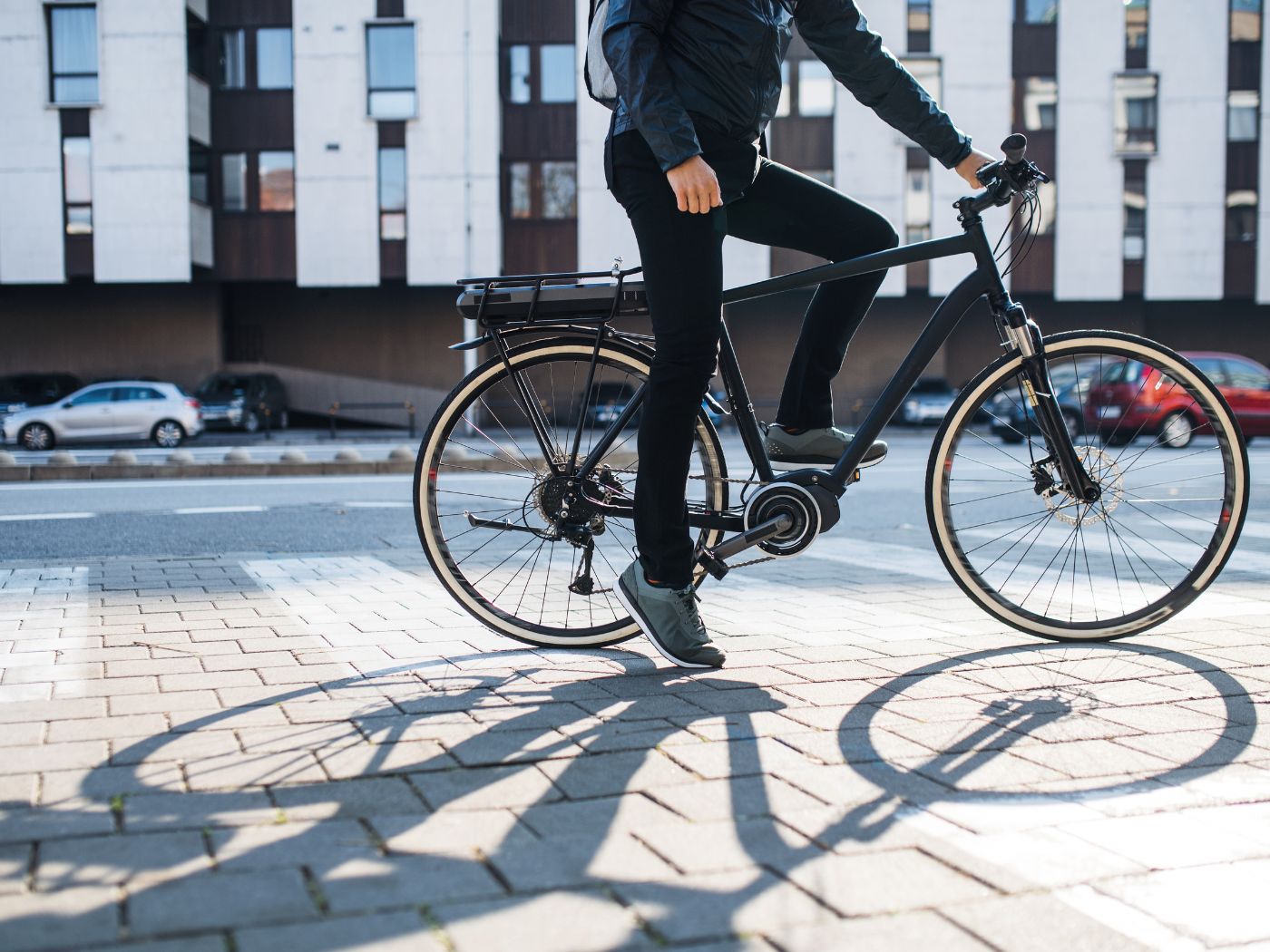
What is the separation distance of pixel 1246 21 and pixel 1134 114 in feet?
12.3

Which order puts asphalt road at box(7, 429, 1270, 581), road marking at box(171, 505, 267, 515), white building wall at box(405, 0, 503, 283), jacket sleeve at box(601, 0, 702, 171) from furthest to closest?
white building wall at box(405, 0, 503, 283) < road marking at box(171, 505, 267, 515) < asphalt road at box(7, 429, 1270, 581) < jacket sleeve at box(601, 0, 702, 171)

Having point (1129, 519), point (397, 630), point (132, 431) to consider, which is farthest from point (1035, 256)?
point (397, 630)

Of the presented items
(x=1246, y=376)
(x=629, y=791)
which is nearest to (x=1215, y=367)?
(x=1246, y=376)

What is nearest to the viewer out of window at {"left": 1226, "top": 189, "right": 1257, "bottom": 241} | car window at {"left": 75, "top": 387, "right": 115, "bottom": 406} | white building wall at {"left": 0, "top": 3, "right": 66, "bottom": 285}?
car window at {"left": 75, "top": 387, "right": 115, "bottom": 406}

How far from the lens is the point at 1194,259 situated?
3619 centimetres

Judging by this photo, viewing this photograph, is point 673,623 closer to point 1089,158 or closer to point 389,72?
point 389,72

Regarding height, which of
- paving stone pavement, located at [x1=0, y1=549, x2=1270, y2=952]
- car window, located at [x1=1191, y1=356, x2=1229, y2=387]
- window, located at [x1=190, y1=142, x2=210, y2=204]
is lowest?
paving stone pavement, located at [x1=0, y1=549, x2=1270, y2=952]

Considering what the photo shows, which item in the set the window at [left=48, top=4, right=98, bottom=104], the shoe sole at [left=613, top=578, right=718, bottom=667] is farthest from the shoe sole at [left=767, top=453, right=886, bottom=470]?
the window at [left=48, top=4, right=98, bottom=104]

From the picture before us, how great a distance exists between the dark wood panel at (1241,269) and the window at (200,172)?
88.8 feet

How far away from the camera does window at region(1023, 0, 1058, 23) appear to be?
1403 inches

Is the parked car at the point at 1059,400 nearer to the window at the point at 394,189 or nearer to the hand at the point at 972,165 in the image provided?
the hand at the point at 972,165

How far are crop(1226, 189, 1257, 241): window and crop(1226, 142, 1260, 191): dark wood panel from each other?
0.19 m

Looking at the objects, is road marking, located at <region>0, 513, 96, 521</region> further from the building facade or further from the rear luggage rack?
the building facade

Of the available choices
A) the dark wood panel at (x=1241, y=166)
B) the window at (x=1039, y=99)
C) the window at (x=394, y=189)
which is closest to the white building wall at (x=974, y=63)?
the window at (x=1039, y=99)
